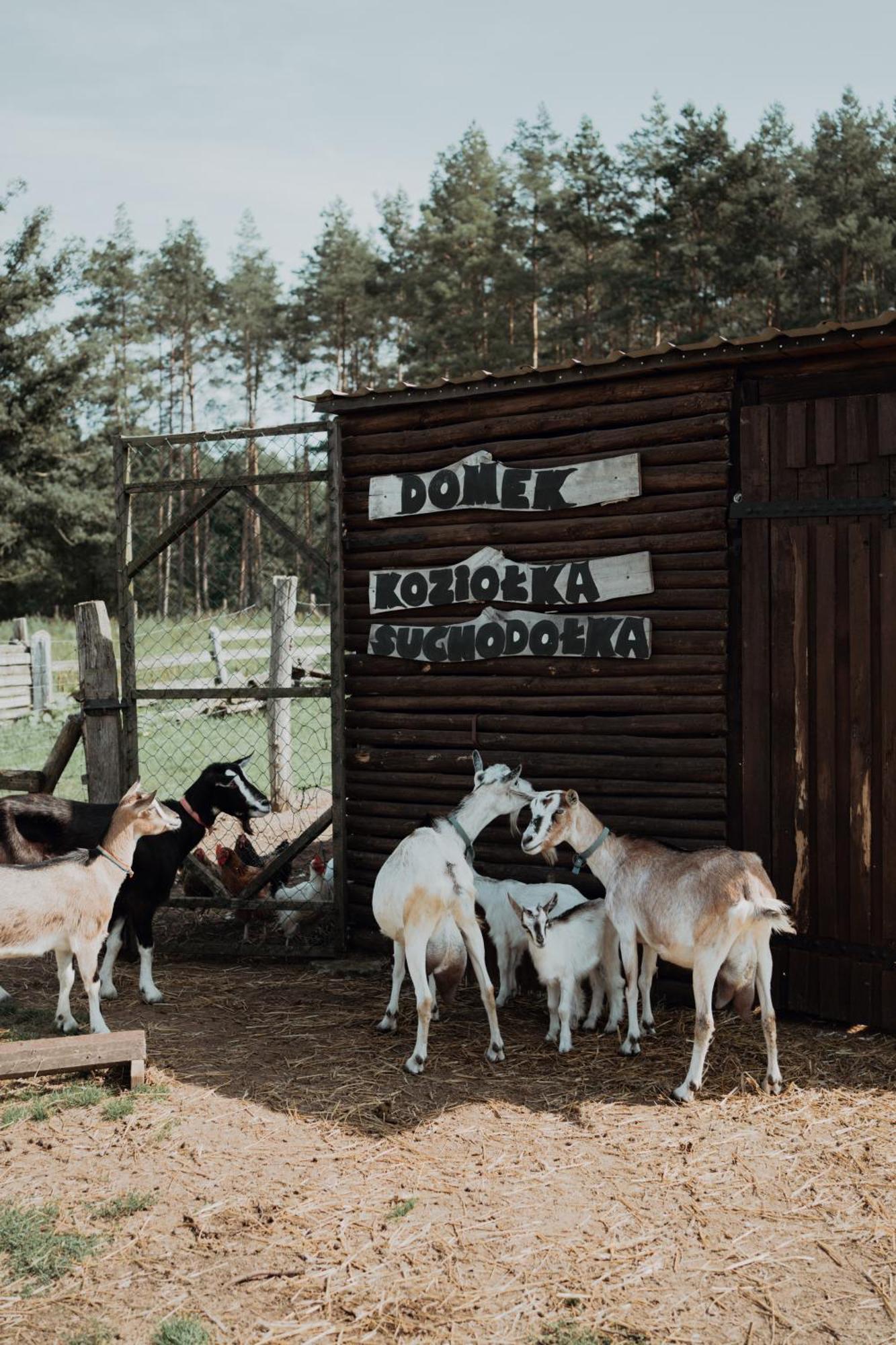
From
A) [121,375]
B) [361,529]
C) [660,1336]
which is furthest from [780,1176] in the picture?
[121,375]

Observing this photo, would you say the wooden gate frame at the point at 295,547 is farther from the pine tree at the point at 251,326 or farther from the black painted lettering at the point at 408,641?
the pine tree at the point at 251,326

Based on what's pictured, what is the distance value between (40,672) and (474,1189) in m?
18.7

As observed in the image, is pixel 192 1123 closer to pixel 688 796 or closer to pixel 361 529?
pixel 688 796

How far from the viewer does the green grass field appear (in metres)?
15.4

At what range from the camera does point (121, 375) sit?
127 feet

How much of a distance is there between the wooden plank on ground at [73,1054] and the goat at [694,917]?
248 cm

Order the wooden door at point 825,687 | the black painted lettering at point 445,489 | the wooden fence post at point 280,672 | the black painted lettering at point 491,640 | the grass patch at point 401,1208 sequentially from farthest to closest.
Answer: the wooden fence post at point 280,672
the black painted lettering at point 445,489
the black painted lettering at point 491,640
the wooden door at point 825,687
the grass patch at point 401,1208

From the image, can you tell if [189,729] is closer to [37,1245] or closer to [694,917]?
[694,917]

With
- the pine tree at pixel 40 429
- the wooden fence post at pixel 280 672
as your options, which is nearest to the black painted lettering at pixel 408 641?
the wooden fence post at pixel 280 672

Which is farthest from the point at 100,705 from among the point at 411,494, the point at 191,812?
the point at 411,494

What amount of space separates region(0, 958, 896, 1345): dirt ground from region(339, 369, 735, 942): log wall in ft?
5.40

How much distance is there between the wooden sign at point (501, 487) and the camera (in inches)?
298

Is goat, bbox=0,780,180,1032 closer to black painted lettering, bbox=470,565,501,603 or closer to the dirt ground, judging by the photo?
the dirt ground

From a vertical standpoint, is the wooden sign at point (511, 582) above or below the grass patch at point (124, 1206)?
above
